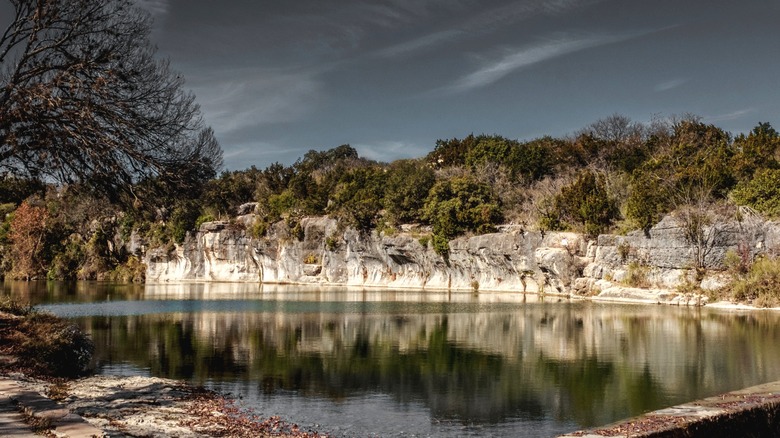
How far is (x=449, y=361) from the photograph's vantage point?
21.6 m

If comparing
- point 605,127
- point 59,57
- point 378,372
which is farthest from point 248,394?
point 605,127

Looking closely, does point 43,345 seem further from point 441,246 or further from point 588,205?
point 441,246

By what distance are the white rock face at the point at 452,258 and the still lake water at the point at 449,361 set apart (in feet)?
27.5

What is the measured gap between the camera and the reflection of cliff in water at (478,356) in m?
16.4

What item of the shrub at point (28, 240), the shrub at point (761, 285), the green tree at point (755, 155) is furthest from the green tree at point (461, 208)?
the shrub at point (28, 240)

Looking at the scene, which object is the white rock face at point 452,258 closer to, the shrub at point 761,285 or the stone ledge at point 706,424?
the shrub at point 761,285

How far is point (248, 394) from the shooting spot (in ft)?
54.2

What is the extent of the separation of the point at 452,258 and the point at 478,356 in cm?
4129

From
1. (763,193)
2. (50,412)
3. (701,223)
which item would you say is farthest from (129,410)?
(763,193)

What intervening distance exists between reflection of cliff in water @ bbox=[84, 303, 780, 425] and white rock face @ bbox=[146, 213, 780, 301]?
10856 mm

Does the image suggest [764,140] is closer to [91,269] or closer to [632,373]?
[632,373]

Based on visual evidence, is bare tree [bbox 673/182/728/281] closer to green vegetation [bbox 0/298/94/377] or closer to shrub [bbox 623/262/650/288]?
shrub [bbox 623/262/650/288]

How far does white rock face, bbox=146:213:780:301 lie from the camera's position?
46.8 m

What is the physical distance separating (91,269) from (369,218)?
4864 cm
